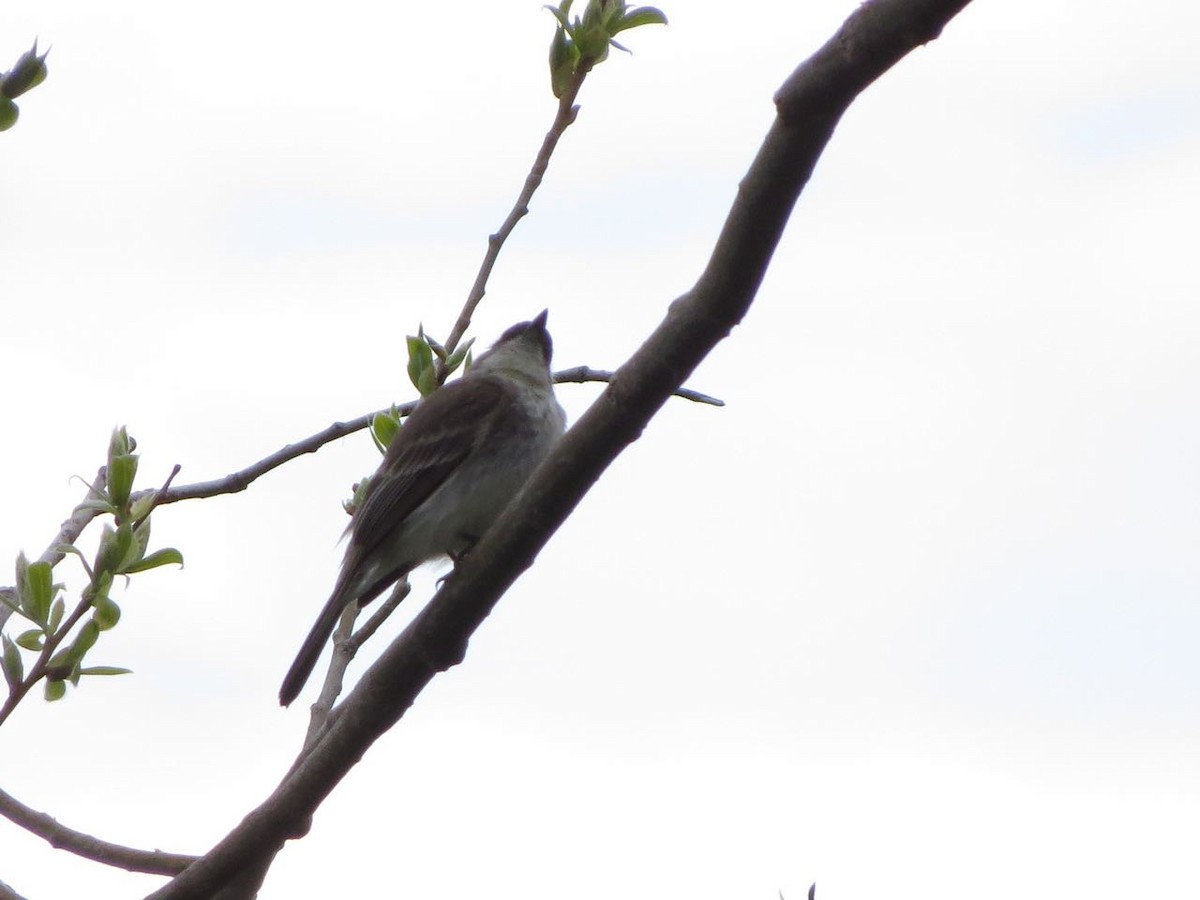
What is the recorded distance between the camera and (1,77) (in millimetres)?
3205

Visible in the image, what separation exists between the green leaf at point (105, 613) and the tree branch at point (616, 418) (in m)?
0.59

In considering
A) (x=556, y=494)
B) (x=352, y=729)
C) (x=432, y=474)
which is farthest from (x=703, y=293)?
(x=432, y=474)

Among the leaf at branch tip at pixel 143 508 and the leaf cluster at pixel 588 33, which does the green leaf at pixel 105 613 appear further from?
the leaf cluster at pixel 588 33

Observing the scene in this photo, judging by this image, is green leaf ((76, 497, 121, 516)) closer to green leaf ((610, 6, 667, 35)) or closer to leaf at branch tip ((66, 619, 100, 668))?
leaf at branch tip ((66, 619, 100, 668))

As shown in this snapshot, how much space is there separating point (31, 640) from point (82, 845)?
551 millimetres

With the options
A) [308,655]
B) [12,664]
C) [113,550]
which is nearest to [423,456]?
[308,655]

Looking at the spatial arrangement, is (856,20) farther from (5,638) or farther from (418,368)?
(418,368)

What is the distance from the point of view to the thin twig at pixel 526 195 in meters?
4.65

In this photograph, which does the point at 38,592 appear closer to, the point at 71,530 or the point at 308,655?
the point at 71,530

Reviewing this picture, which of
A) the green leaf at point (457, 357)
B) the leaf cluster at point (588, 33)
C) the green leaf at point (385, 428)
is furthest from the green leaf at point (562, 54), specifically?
the green leaf at point (385, 428)

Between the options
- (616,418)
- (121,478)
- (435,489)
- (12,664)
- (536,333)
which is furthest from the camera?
(536,333)

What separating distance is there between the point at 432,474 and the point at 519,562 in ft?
12.0

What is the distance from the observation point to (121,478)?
413 centimetres

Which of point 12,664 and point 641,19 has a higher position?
point 641,19
